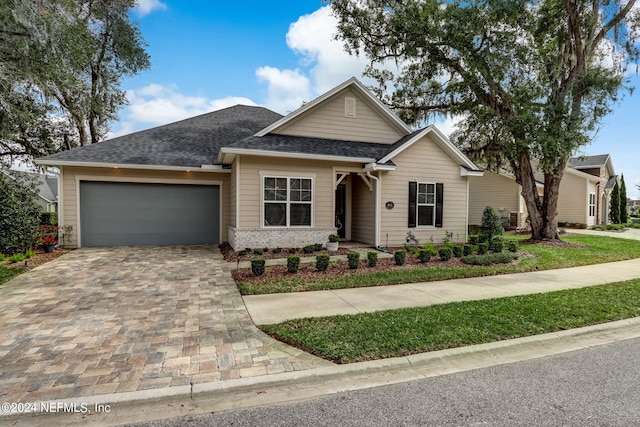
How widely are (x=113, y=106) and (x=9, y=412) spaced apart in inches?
793

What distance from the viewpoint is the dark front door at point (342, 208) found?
42.8 ft

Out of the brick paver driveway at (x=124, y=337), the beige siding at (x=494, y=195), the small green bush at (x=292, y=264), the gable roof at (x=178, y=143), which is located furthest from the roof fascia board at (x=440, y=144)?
the beige siding at (x=494, y=195)

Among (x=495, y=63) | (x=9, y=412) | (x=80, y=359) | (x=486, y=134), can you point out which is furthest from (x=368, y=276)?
(x=486, y=134)

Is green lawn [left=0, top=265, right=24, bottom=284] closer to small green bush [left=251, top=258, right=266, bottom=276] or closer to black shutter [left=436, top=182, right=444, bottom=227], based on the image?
small green bush [left=251, top=258, right=266, bottom=276]

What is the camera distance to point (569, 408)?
8.81 ft

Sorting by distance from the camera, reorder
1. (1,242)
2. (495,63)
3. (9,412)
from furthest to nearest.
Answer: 1. (495,63)
2. (1,242)
3. (9,412)

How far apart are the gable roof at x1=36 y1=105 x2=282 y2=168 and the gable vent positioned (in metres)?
4.70

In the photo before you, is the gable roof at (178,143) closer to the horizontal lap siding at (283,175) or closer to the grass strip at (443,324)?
the horizontal lap siding at (283,175)

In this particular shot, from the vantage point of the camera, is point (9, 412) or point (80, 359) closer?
point (9, 412)

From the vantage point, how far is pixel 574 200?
22594mm

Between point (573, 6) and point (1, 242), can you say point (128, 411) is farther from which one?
point (573, 6)

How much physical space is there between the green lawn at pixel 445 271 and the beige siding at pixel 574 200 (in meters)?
12.5

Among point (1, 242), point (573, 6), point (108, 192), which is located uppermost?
point (573, 6)

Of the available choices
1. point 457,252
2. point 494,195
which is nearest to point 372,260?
point 457,252
